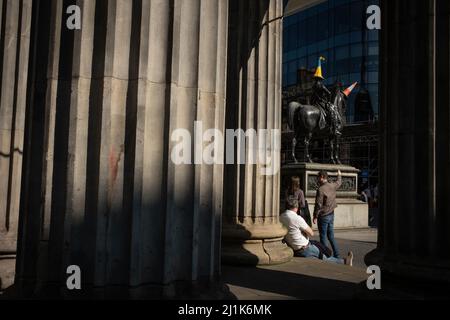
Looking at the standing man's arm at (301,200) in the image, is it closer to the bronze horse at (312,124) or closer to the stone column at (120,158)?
the bronze horse at (312,124)

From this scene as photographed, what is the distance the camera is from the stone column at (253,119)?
6.61 m

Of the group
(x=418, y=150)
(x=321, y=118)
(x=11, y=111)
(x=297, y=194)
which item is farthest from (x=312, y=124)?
(x=418, y=150)

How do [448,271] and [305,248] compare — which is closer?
[448,271]

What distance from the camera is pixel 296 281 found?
5.46 meters

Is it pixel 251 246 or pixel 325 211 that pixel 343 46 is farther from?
pixel 251 246

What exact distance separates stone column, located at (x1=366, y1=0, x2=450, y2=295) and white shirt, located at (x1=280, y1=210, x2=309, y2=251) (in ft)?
9.90

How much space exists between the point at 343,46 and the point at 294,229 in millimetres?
41406

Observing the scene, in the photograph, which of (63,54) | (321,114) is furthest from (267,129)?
(321,114)

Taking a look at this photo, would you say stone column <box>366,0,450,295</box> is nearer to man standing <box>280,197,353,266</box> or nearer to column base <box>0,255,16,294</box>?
man standing <box>280,197,353,266</box>

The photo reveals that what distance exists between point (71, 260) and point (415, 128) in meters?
2.98

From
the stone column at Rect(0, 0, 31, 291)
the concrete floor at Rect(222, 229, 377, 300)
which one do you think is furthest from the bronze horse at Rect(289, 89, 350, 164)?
the stone column at Rect(0, 0, 31, 291)

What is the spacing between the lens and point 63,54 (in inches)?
127
